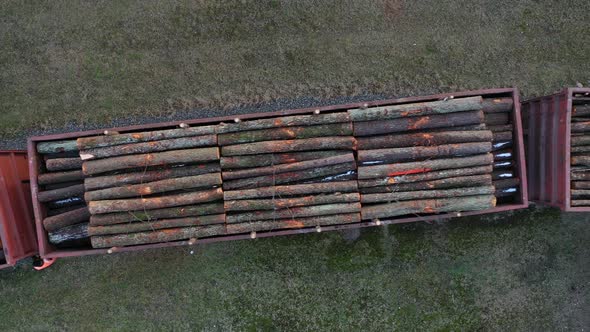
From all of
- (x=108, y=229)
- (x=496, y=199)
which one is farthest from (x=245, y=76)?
(x=496, y=199)

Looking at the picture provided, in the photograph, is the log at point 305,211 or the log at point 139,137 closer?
the log at point 139,137

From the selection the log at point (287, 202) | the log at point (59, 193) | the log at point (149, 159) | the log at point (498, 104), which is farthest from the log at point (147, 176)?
the log at point (498, 104)

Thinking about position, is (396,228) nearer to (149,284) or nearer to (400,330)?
(400,330)

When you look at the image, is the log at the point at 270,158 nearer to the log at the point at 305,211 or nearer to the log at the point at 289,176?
the log at the point at 289,176

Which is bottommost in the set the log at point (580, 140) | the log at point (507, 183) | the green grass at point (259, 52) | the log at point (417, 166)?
the log at point (507, 183)

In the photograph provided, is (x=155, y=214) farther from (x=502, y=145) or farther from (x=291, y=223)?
(x=502, y=145)

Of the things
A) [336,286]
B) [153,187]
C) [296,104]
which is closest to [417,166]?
[296,104]
